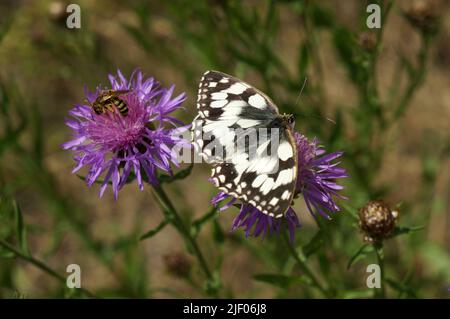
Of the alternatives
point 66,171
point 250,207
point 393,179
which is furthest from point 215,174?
point 66,171

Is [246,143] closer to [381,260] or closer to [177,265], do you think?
[381,260]

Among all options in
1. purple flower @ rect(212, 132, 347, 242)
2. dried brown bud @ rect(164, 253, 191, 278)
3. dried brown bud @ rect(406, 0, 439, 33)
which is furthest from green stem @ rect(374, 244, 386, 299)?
dried brown bud @ rect(406, 0, 439, 33)

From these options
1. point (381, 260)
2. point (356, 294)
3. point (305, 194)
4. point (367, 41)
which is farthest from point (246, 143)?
→ point (367, 41)

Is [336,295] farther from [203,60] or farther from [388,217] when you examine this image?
[203,60]

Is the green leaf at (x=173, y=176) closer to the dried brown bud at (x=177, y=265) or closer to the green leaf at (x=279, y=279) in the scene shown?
the green leaf at (x=279, y=279)

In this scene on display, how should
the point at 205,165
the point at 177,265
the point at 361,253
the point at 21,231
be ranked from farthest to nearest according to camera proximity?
1. the point at 205,165
2. the point at 177,265
3. the point at 21,231
4. the point at 361,253

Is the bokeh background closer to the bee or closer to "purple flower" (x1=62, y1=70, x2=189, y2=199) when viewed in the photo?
"purple flower" (x1=62, y1=70, x2=189, y2=199)
